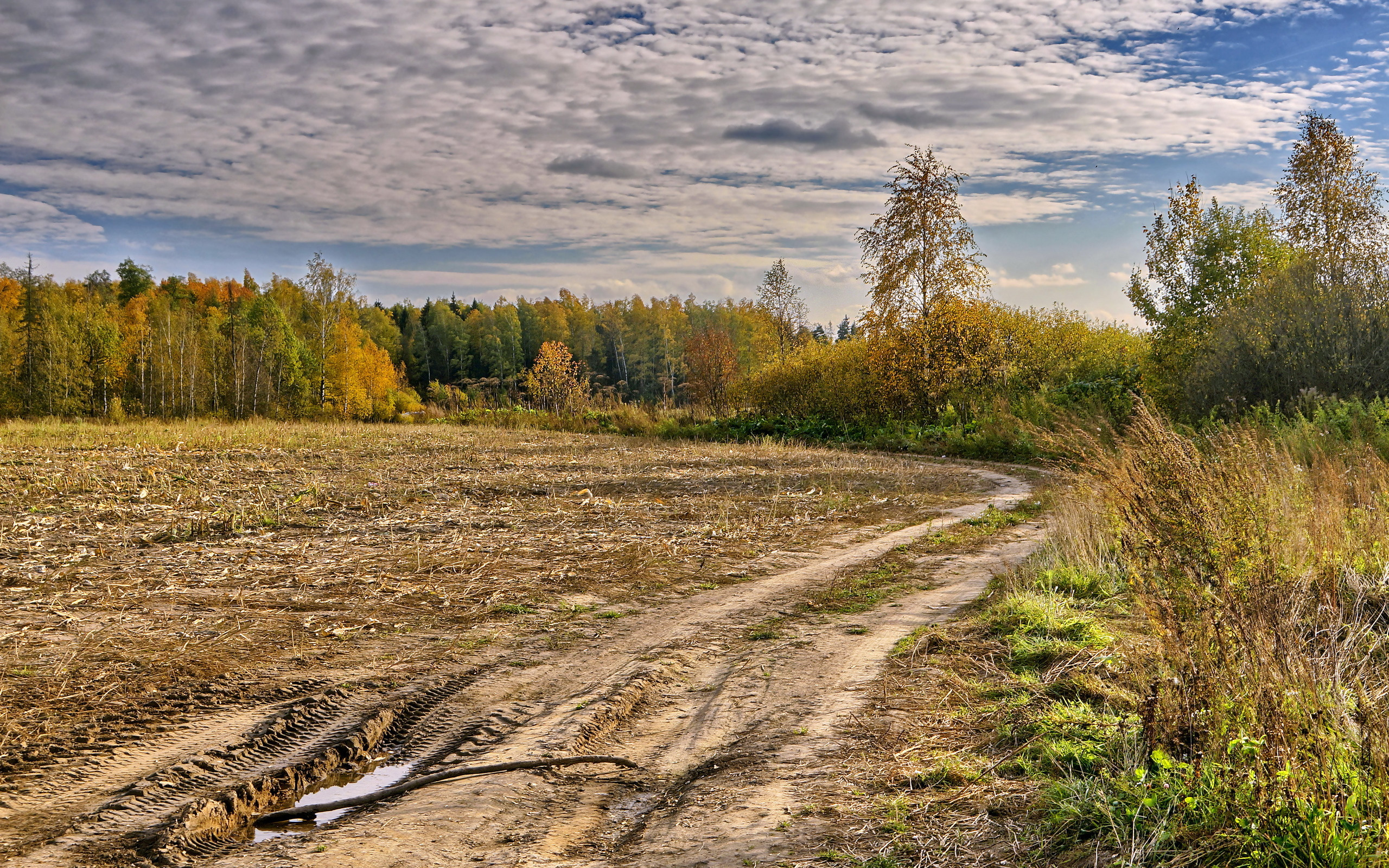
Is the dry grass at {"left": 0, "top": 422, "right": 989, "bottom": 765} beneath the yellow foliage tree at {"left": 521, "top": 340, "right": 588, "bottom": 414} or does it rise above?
beneath

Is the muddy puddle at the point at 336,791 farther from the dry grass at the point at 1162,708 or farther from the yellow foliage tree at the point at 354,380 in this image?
the yellow foliage tree at the point at 354,380

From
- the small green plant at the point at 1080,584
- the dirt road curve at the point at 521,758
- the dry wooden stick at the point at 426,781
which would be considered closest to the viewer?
the dirt road curve at the point at 521,758


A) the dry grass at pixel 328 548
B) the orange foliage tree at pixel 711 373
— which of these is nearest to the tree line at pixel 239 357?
the orange foliage tree at pixel 711 373

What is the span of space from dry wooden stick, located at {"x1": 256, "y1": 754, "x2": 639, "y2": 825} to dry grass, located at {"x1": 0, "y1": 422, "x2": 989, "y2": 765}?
1310 millimetres

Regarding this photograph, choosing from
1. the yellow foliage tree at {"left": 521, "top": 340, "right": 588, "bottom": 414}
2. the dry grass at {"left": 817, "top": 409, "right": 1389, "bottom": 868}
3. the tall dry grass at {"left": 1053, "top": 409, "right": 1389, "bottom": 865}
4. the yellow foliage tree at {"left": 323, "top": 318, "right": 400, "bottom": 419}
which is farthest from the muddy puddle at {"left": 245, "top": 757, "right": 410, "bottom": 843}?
the yellow foliage tree at {"left": 323, "top": 318, "right": 400, "bottom": 419}

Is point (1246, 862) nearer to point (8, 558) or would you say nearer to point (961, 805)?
point (961, 805)

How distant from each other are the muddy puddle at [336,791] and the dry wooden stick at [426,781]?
0.03 m

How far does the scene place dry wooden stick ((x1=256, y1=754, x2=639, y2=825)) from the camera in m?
3.93

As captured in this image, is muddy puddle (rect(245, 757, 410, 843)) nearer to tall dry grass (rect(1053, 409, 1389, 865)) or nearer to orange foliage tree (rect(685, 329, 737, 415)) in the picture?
tall dry grass (rect(1053, 409, 1389, 865))

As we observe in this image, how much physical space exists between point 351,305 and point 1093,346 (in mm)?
54214

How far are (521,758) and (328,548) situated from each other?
19.8ft

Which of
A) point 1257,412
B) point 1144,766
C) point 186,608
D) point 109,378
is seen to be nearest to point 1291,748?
point 1144,766

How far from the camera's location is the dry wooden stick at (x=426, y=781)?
155 inches

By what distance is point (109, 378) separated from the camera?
5453 cm
